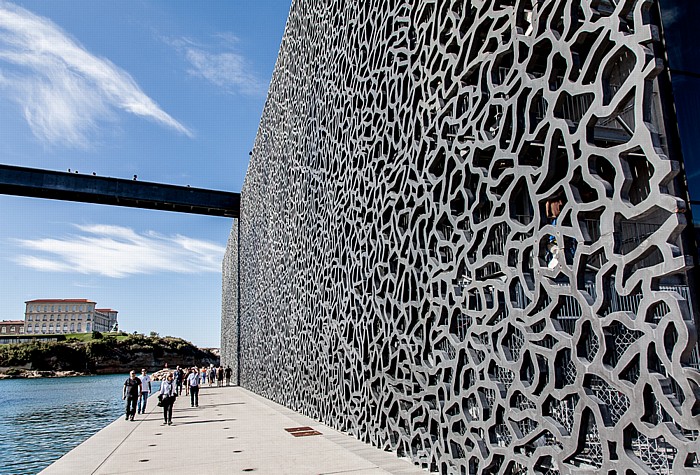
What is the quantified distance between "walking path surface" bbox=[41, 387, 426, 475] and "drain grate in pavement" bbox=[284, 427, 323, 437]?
14 centimetres

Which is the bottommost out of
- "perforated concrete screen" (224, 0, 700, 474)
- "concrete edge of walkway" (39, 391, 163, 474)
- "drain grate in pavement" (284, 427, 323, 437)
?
"drain grate in pavement" (284, 427, 323, 437)

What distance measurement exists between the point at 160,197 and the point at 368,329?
79.0 feet

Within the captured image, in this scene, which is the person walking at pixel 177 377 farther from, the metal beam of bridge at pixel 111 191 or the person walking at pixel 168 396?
the metal beam of bridge at pixel 111 191

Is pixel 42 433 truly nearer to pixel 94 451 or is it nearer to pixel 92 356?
pixel 94 451

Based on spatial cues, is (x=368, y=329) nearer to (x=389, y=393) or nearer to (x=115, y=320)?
(x=389, y=393)

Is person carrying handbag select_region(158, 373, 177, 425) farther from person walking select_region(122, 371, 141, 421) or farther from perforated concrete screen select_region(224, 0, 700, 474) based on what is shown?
perforated concrete screen select_region(224, 0, 700, 474)

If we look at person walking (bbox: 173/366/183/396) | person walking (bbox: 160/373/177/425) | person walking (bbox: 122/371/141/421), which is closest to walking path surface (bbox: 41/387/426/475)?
person walking (bbox: 160/373/177/425)

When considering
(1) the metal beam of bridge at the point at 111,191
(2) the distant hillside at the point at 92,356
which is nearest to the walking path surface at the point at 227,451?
(1) the metal beam of bridge at the point at 111,191

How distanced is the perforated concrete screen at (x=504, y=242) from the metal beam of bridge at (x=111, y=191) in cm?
2027

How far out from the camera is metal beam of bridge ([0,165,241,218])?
2705cm

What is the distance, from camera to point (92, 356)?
270 feet

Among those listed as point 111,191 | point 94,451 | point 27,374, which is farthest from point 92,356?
point 94,451

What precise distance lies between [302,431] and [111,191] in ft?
74.8

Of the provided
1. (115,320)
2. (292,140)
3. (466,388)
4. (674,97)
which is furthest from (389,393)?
(115,320)
